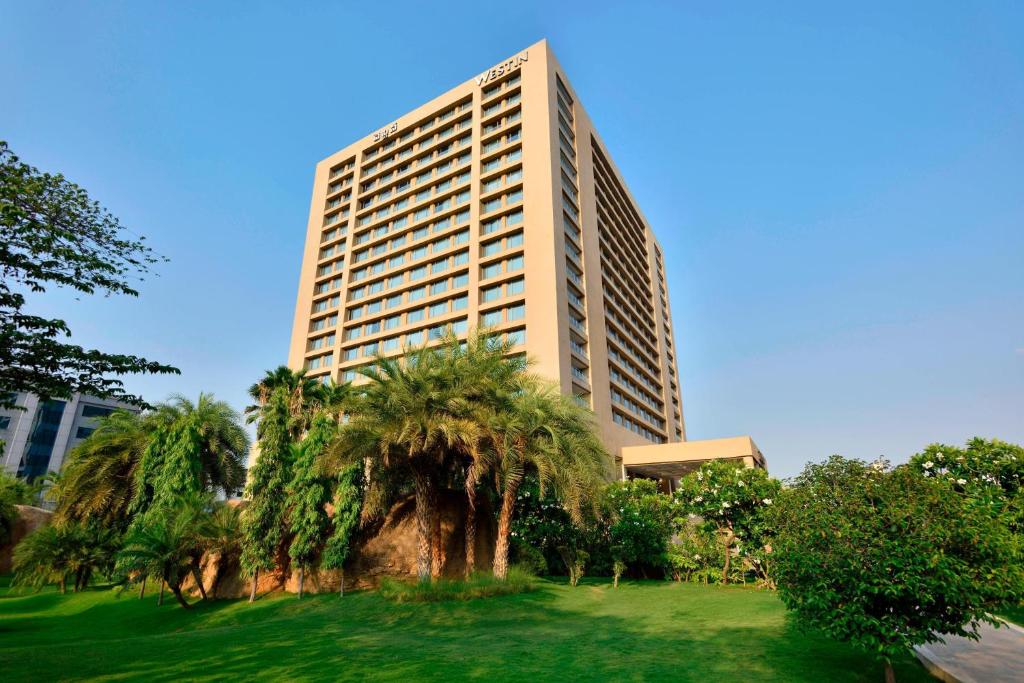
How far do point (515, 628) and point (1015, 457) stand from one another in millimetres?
16169

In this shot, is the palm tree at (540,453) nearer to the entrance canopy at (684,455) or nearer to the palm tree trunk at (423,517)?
the palm tree trunk at (423,517)

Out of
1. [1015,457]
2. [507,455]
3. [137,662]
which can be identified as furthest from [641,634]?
[1015,457]

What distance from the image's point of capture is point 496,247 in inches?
1827

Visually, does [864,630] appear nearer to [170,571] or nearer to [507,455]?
[507,455]

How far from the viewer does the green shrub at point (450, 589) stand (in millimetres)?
18203

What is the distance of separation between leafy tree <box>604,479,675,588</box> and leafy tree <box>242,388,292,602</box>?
47.7 feet

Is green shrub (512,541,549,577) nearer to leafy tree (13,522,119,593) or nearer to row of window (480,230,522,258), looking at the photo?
leafy tree (13,522,119,593)

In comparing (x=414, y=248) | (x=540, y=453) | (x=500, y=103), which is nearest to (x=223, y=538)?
(x=540, y=453)

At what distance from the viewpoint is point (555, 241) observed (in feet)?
140

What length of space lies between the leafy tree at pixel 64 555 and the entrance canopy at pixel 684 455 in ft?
115

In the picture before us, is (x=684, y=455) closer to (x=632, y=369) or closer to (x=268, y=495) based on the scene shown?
(x=632, y=369)

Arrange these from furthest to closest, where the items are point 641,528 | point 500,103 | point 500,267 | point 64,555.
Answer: point 500,103 < point 500,267 < point 64,555 < point 641,528

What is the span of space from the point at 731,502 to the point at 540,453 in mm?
9078

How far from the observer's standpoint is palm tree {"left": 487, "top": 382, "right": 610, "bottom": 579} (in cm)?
2019
